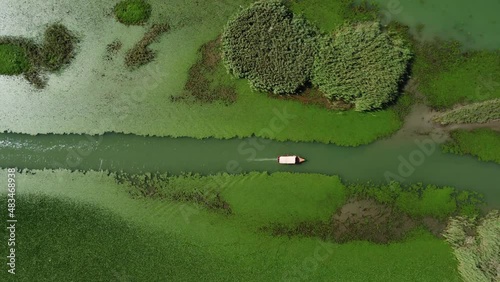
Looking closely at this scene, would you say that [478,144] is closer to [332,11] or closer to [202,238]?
[332,11]

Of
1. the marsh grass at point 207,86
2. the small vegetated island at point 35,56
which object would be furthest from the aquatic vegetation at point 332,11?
the small vegetated island at point 35,56

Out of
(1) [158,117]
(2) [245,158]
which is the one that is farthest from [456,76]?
(1) [158,117]

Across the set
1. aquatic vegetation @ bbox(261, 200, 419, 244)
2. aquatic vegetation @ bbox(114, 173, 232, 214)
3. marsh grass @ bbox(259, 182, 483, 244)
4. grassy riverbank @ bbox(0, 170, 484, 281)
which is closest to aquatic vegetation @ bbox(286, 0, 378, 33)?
grassy riverbank @ bbox(0, 170, 484, 281)

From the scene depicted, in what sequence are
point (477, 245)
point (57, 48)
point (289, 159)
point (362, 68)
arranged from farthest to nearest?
point (57, 48) < point (289, 159) < point (362, 68) < point (477, 245)

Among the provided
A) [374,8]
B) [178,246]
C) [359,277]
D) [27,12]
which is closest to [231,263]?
[178,246]

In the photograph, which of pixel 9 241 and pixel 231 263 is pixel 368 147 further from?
pixel 9 241
